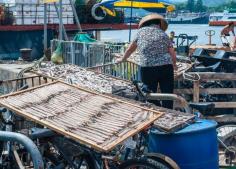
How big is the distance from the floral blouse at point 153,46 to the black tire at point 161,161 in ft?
7.51

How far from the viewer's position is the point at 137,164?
4227 mm

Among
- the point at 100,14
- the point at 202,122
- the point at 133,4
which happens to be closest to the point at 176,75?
the point at 202,122

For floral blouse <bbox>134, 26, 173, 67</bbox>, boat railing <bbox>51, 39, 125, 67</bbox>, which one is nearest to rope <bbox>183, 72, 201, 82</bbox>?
floral blouse <bbox>134, 26, 173, 67</bbox>

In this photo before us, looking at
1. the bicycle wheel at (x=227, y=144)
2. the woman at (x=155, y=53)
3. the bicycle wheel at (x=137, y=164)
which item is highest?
the woman at (x=155, y=53)

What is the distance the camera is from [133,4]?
52.4 ft

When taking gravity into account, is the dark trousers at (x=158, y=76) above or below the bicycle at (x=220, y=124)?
above

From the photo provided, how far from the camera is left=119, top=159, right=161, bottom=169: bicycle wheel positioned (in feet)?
13.7

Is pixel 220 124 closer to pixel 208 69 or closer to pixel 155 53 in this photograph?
pixel 208 69

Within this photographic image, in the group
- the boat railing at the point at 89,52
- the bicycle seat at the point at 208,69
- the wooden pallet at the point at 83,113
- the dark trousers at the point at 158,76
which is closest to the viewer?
the wooden pallet at the point at 83,113

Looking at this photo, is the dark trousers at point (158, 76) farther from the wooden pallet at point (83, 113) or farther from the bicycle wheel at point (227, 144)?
the wooden pallet at point (83, 113)

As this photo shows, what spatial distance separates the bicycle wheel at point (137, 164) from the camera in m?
4.17

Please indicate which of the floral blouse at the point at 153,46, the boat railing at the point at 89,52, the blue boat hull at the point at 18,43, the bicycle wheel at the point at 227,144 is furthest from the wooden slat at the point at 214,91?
the blue boat hull at the point at 18,43

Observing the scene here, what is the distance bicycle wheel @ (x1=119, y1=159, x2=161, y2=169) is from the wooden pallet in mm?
268

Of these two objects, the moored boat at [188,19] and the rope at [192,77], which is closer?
the rope at [192,77]
